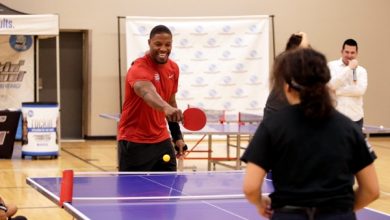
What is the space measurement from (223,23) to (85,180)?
1089cm

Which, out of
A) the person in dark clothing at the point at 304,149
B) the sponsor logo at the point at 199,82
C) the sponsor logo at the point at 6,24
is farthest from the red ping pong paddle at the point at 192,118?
the sponsor logo at the point at 199,82

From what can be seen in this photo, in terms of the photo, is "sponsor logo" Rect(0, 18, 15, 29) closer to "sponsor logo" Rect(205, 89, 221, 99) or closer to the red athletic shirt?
"sponsor logo" Rect(205, 89, 221, 99)

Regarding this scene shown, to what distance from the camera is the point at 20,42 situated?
14.5 meters

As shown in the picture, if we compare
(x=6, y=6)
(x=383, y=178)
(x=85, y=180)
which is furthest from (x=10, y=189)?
(x=6, y=6)

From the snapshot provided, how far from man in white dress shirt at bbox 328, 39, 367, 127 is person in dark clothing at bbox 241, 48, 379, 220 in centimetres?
584

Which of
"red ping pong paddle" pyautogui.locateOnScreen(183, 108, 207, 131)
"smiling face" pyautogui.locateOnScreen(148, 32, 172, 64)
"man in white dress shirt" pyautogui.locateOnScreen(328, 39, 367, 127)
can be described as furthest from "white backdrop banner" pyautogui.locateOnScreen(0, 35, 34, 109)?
"red ping pong paddle" pyautogui.locateOnScreen(183, 108, 207, 131)

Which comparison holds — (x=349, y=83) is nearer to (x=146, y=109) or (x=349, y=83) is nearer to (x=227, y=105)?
(x=146, y=109)

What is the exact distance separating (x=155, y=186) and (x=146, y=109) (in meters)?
0.60

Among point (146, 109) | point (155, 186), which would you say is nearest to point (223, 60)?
point (146, 109)

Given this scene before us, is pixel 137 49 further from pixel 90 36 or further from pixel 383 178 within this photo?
pixel 383 178

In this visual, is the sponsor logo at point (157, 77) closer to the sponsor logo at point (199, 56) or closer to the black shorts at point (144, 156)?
the black shorts at point (144, 156)

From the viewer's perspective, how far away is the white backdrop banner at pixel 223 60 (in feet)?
52.6

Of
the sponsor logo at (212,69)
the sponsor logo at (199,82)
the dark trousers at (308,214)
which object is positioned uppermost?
→ the sponsor logo at (212,69)

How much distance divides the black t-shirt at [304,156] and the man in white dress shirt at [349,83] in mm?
5833
